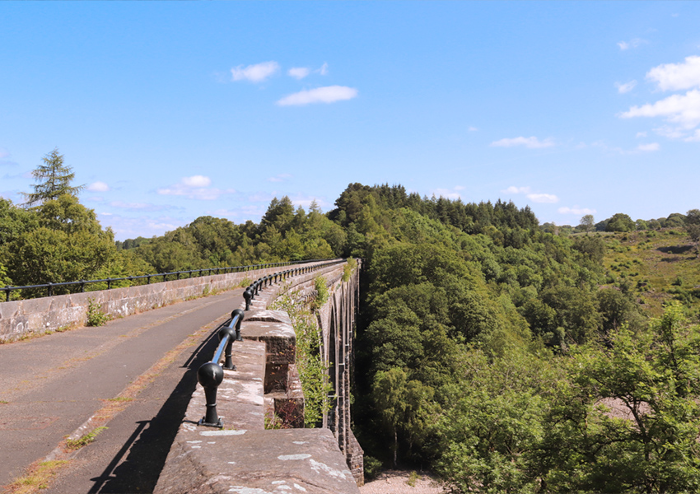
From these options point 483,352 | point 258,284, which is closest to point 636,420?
point 258,284

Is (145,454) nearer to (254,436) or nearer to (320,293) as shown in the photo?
(254,436)

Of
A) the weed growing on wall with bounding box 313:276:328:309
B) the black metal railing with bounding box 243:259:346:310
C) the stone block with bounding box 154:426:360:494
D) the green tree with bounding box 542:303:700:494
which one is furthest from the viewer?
the weed growing on wall with bounding box 313:276:328:309

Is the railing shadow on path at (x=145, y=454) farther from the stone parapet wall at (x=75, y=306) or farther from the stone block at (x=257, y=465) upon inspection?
the stone parapet wall at (x=75, y=306)

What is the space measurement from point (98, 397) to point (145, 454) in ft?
5.69

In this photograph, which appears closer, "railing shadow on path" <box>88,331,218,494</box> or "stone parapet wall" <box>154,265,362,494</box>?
"stone parapet wall" <box>154,265,362,494</box>

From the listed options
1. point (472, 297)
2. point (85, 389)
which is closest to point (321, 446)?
point (85, 389)

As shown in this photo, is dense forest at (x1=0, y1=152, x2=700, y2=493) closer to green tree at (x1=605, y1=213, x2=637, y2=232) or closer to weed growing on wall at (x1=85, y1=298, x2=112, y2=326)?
weed growing on wall at (x1=85, y1=298, x2=112, y2=326)

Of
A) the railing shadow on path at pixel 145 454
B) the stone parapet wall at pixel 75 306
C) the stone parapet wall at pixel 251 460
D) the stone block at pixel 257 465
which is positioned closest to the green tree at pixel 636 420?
the railing shadow on path at pixel 145 454

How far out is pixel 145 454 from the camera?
331 centimetres

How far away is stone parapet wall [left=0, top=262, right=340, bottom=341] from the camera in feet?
23.4

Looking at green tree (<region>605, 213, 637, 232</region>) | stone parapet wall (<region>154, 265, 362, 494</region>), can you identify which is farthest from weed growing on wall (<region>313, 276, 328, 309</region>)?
green tree (<region>605, 213, 637, 232</region>)

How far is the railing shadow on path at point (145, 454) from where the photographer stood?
2.86 m

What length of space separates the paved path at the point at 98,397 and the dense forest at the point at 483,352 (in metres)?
12.5

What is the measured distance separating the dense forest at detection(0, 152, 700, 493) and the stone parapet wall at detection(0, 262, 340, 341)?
36.1 ft
